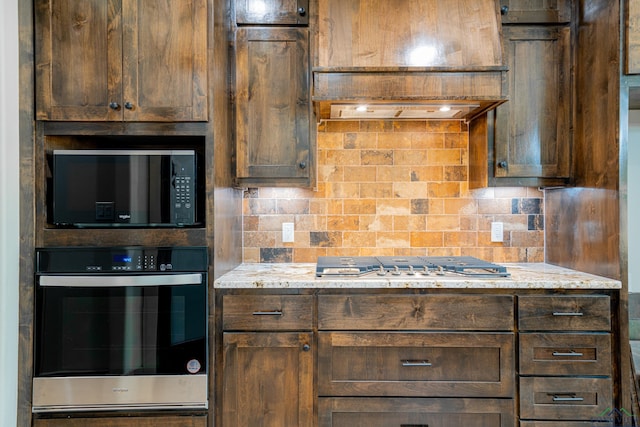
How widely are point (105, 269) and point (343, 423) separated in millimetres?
1253

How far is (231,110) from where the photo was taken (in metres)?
1.99

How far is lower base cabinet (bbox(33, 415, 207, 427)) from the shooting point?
1.62 metres

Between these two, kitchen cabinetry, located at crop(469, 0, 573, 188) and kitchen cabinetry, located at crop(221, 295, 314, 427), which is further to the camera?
kitchen cabinetry, located at crop(469, 0, 573, 188)

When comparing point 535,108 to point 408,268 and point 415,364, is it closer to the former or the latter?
point 408,268

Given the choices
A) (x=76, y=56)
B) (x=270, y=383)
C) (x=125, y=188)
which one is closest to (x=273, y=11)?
(x=76, y=56)

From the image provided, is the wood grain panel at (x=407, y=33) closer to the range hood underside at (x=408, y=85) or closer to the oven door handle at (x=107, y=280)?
the range hood underside at (x=408, y=85)

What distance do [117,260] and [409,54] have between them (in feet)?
5.42

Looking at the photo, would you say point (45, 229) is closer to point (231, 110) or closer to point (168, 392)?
point (168, 392)

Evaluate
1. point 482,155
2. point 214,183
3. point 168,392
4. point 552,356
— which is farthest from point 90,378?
point 482,155

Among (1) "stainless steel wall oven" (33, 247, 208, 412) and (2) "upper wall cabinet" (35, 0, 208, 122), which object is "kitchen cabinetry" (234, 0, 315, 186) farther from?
(1) "stainless steel wall oven" (33, 247, 208, 412)

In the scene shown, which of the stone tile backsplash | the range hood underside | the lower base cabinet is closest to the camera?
the lower base cabinet

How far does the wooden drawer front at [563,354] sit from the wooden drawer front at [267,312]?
3.19 feet

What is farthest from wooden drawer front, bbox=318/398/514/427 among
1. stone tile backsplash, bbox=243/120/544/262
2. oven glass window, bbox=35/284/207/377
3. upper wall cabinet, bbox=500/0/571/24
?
upper wall cabinet, bbox=500/0/571/24

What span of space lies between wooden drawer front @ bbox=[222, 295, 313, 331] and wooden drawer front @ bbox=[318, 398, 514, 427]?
0.38 m
